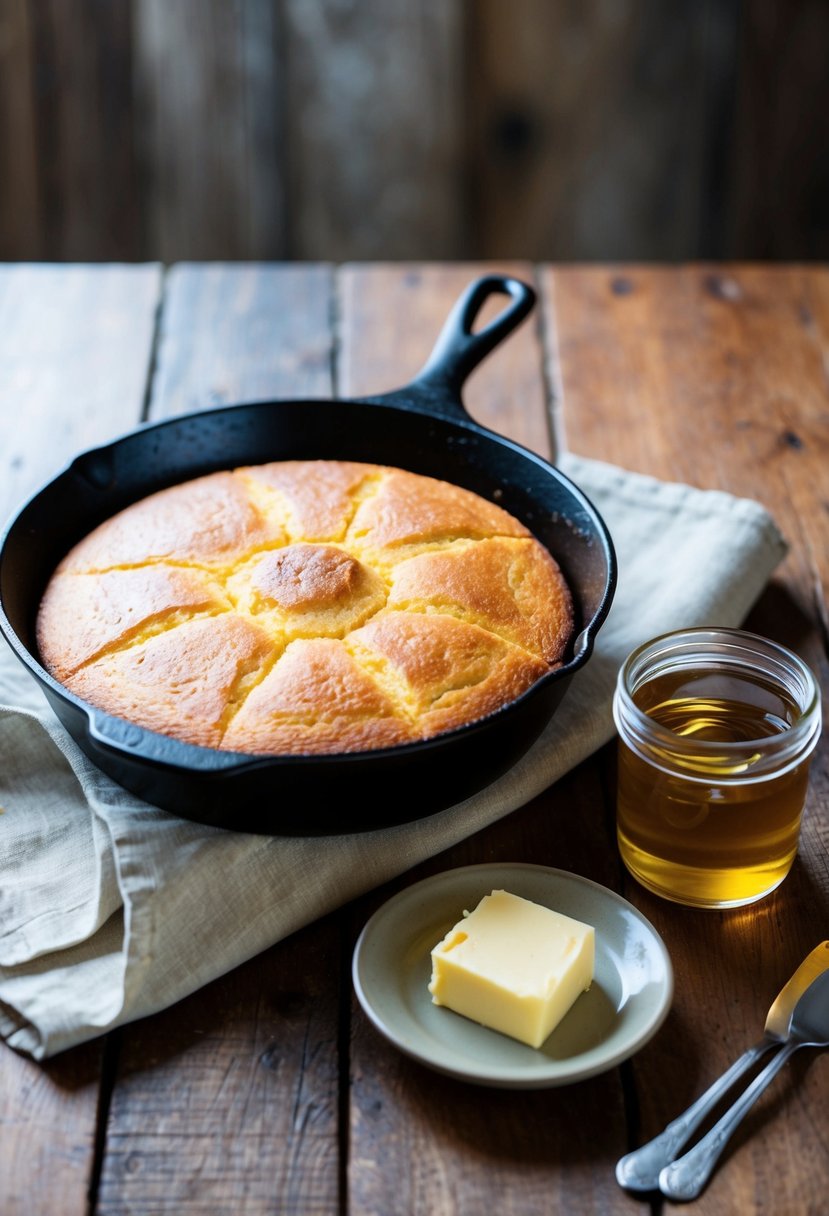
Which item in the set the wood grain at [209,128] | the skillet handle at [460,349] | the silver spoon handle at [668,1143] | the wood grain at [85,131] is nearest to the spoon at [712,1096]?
the silver spoon handle at [668,1143]

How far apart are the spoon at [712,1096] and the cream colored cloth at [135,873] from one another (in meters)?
0.41

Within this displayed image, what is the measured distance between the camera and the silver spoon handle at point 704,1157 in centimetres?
121

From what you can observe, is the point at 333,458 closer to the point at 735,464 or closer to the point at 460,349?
the point at 460,349

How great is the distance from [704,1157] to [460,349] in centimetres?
131

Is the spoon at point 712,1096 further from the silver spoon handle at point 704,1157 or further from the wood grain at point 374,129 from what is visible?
the wood grain at point 374,129

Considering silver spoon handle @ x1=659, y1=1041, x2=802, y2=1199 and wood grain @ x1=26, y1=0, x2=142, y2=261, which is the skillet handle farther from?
wood grain @ x1=26, y1=0, x2=142, y2=261

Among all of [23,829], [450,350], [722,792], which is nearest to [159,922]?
[23,829]

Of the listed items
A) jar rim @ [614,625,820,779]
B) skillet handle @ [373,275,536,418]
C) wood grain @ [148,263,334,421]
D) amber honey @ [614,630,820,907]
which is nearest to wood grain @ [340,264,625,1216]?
amber honey @ [614,630,820,907]

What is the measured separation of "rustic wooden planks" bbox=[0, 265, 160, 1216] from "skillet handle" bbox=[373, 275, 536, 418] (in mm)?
691

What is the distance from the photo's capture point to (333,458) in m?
2.10

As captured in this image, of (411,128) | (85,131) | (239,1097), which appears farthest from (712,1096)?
(85,131)

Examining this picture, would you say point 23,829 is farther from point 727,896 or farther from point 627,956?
point 727,896

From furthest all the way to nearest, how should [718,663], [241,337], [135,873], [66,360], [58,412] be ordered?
[241,337] → [66,360] → [58,412] → [718,663] → [135,873]

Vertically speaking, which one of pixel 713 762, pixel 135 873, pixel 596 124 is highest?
pixel 713 762
